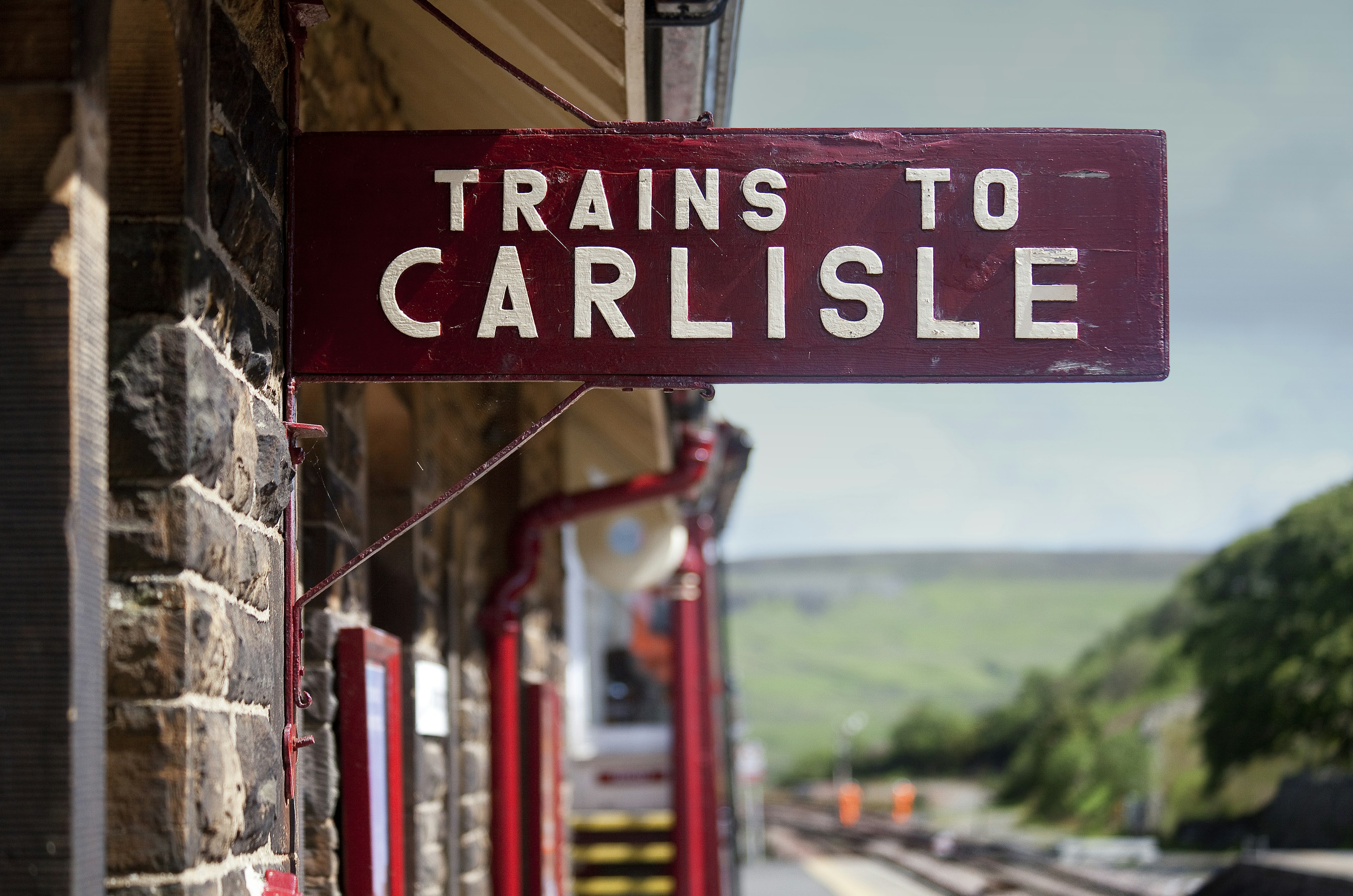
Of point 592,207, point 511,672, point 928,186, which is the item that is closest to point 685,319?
point 592,207

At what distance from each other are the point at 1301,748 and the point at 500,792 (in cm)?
2738

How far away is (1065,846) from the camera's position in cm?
2588

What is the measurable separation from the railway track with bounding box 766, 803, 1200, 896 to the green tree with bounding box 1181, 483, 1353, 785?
20.3 ft

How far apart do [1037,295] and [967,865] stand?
74.4 feet

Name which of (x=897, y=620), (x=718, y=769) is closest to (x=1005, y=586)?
(x=897, y=620)

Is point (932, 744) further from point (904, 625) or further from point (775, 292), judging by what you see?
point (775, 292)

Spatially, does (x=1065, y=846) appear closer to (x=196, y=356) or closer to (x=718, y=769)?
(x=718, y=769)

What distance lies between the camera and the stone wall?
206 cm

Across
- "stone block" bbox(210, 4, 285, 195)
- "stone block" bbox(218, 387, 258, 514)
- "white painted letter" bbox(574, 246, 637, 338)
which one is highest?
"stone block" bbox(210, 4, 285, 195)

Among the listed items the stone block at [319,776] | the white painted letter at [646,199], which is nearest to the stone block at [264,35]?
the white painted letter at [646,199]

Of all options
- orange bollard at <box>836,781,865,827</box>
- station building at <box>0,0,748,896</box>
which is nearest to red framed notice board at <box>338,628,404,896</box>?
station building at <box>0,0,748,896</box>

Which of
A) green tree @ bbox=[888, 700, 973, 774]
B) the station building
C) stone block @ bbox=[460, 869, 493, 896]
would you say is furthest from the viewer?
green tree @ bbox=[888, 700, 973, 774]

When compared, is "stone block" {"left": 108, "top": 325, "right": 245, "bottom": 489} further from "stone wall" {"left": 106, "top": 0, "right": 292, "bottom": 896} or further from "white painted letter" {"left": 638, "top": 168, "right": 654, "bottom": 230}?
"white painted letter" {"left": 638, "top": 168, "right": 654, "bottom": 230}

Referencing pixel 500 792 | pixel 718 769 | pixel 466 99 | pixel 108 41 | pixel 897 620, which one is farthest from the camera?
pixel 897 620
